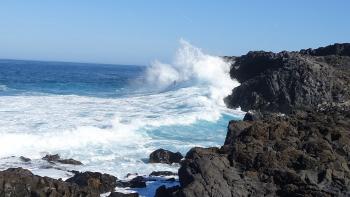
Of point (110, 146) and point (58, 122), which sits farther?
point (58, 122)

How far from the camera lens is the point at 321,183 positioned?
11.1 metres

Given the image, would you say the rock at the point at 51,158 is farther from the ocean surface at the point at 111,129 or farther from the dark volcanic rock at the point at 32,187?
the dark volcanic rock at the point at 32,187

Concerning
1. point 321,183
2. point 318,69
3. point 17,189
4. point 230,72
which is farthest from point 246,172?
point 230,72

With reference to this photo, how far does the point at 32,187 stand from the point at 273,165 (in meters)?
4.81

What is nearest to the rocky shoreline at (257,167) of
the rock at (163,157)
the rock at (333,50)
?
the rock at (163,157)

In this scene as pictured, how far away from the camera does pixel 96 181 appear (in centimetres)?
1319

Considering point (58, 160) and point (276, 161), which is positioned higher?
point (276, 161)

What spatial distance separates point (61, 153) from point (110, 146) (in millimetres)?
1961

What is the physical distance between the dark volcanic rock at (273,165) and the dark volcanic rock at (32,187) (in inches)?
75.5

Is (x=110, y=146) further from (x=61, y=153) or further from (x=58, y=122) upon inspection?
(x=58, y=122)

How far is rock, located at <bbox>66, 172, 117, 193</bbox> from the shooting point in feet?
42.8

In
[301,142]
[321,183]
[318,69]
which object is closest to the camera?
[321,183]

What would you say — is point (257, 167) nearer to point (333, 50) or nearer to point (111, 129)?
point (111, 129)

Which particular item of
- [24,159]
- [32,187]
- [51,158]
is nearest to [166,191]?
[32,187]
